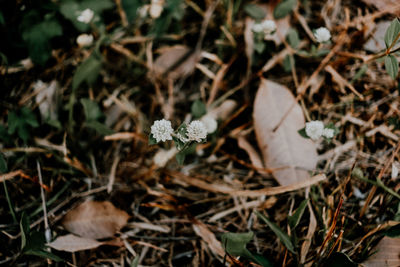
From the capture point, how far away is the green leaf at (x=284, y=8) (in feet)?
4.86

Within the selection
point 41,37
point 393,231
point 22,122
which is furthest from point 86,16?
point 393,231

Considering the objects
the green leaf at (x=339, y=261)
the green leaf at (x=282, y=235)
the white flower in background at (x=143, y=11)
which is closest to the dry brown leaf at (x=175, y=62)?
the white flower in background at (x=143, y=11)

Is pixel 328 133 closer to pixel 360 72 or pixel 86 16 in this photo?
pixel 360 72

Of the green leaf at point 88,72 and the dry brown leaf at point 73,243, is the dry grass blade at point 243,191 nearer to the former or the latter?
the dry brown leaf at point 73,243

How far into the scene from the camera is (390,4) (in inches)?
57.2

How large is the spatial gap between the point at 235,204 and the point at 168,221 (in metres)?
0.27

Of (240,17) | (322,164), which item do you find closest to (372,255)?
(322,164)

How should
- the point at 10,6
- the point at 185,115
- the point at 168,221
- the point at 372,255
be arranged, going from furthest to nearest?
the point at 185,115 < the point at 10,6 < the point at 168,221 < the point at 372,255

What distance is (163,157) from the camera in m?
1.40

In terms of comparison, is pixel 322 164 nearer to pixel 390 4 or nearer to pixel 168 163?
pixel 168 163

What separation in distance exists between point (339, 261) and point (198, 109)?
752mm

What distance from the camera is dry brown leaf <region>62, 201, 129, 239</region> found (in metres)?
1.26

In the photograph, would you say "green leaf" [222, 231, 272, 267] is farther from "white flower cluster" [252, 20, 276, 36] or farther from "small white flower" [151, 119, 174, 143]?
"white flower cluster" [252, 20, 276, 36]

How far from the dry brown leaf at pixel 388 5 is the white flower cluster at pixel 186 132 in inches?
41.3
